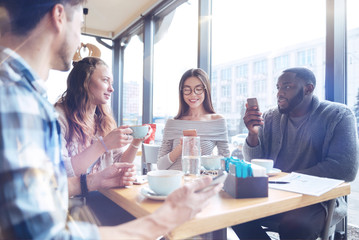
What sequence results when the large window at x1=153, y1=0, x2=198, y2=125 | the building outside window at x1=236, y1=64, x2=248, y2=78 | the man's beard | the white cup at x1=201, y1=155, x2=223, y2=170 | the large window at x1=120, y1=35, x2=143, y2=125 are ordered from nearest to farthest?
the white cup at x1=201, y1=155, x2=223, y2=170
the man's beard
the building outside window at x1=236, y1=64, x2=248, y2=78
the large window at x1=153, y1=0, x2=198, y2=125
the large window at x1=120, y1=35, x2=143, y2=125

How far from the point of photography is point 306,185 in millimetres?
1036

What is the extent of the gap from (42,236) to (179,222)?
316mm

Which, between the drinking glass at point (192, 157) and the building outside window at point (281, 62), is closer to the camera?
the drinking glass at point (192, 157)

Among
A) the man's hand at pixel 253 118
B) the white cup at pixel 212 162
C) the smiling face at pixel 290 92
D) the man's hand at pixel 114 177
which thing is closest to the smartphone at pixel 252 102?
the man's hand at pixel 253 118

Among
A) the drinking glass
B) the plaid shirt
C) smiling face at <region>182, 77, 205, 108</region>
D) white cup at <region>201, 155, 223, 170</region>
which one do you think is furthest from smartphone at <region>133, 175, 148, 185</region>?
smiling face at <region>182, 77, 205, 108</region>

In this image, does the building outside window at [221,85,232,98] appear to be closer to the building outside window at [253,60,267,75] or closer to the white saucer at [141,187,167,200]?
the building outside window at [253,60,267,75]

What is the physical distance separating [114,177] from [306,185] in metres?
0.80

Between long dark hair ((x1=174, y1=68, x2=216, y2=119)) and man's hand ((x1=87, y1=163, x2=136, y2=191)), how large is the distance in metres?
1.21

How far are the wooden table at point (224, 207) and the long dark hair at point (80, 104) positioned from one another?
26.5 inches

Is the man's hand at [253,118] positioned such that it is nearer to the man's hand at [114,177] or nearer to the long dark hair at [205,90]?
the long dark hair at [205,90]

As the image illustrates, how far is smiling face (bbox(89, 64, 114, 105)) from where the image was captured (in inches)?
67.3

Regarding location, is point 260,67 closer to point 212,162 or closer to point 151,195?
point 212,162

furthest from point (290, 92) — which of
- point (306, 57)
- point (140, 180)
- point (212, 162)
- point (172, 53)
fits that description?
point (172, 53)

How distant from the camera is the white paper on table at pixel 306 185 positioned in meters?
0.95
